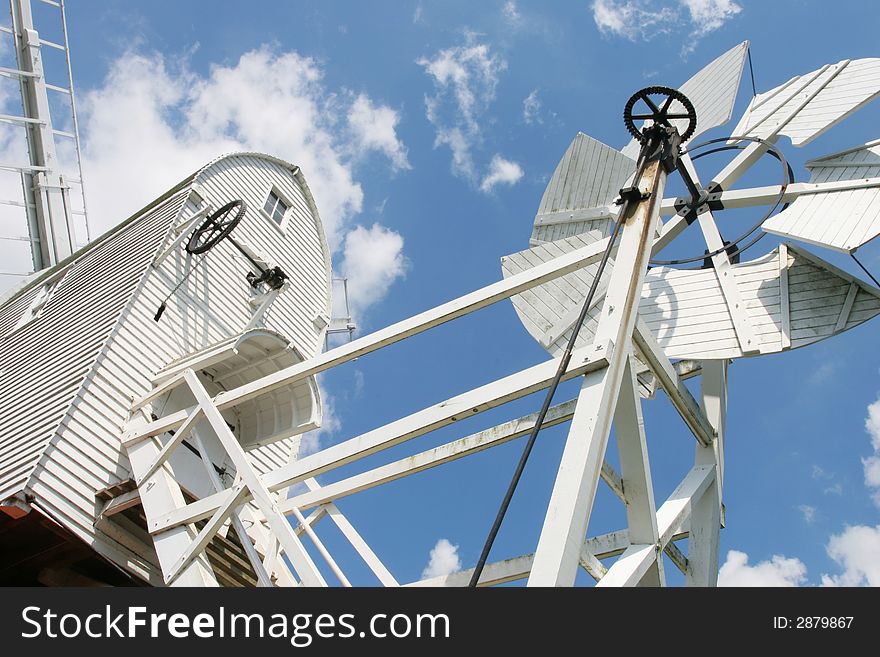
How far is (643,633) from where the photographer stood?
463 centimetres

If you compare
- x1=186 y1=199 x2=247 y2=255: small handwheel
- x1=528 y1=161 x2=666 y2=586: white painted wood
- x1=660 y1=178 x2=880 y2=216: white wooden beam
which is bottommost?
x1=528 y1=161 x2=666 y2=586: white painted wood

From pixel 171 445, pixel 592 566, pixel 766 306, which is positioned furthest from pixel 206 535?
pixel 766 306

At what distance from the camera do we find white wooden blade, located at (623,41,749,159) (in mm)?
9875

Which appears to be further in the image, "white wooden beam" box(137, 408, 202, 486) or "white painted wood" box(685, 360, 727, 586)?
"white wooden beam" box(137, 408, 202, 486)

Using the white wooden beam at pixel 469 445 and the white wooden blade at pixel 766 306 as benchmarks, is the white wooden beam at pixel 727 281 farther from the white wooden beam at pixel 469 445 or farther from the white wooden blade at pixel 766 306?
the white wooden beam at pixel 469 445

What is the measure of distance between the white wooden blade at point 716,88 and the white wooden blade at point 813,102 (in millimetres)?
464

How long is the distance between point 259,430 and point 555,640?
847 centimetres

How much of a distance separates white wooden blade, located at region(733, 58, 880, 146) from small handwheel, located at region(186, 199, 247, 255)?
23.2 feet

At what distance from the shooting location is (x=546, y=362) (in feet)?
21.2

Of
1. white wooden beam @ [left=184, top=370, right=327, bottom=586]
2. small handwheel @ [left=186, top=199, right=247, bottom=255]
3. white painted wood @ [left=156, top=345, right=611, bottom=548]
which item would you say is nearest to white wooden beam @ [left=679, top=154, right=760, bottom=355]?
white painted wood @ [left=156, top=345, right=611, bottom=548]

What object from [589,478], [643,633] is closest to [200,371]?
[589,478]

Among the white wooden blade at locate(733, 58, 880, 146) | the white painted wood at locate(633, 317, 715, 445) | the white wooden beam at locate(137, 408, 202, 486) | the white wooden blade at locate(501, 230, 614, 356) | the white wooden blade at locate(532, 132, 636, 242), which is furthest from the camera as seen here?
the white wooden blade at locate(532, 132, 636, 242)

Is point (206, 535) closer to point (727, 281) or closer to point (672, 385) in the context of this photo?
point (672, 385)

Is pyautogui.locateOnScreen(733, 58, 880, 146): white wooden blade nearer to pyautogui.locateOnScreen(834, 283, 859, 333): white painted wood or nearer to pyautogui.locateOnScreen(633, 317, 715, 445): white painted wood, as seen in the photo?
pyautogui.locateOnScreen(834, 283, 859, 333): white painted wood
